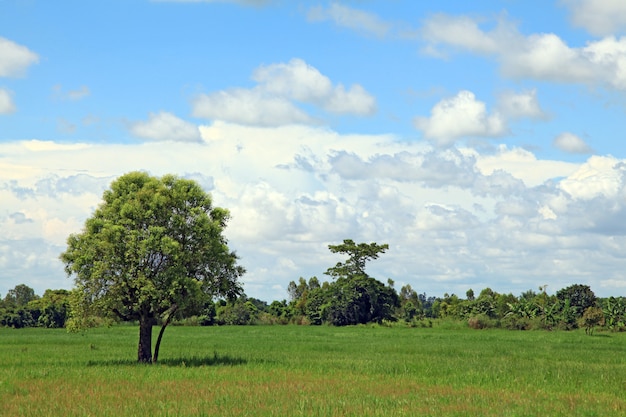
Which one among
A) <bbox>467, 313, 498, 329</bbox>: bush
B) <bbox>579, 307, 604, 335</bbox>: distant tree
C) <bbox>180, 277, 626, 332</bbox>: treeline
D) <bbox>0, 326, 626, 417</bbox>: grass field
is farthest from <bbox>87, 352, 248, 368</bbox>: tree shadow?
<bbox>467, 313, 498, 329</bbox>: bush

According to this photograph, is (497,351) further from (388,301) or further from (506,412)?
(388,301)

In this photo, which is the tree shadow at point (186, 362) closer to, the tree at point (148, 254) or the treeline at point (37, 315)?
the tree at point (148, 254)

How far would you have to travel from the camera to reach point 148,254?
41.7 m

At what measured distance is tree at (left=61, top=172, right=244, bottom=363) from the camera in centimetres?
4122

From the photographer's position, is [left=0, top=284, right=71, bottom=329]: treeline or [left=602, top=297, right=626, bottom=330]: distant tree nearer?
[left=602, top=297, right=626, bottom=330]: distant tree

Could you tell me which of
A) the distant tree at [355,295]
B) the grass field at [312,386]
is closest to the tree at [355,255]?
the distant tree at [355,295]

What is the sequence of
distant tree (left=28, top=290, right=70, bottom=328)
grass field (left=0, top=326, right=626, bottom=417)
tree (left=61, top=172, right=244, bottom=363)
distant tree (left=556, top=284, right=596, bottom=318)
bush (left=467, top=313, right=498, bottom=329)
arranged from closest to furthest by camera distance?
grass field (left=0, top=326, right=626, bottom=417) → tree (left=61, top=172, right=244, bottom=363) → bush (left=467, top=313, right=498, bottom=329) → distant tree (left=556, top=284, right=596, bottom=318) → distant tree (left=28, top=290, right=70, bottom=328)

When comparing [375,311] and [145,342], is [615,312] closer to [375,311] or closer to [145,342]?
[375,311]

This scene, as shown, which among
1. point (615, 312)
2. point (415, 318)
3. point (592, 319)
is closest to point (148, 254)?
point (592, 319)

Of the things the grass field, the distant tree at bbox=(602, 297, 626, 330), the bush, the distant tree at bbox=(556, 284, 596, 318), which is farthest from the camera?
the distant tree at bbox=(556, 284, 596, 318)

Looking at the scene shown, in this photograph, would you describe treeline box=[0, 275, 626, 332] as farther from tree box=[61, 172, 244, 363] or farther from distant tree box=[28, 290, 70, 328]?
tree box=[61, 172, 244, 363]

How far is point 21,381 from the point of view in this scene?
3388 centimetres

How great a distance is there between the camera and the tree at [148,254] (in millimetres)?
41219

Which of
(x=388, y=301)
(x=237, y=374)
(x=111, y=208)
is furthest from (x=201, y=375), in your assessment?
(x=388, y=301)
